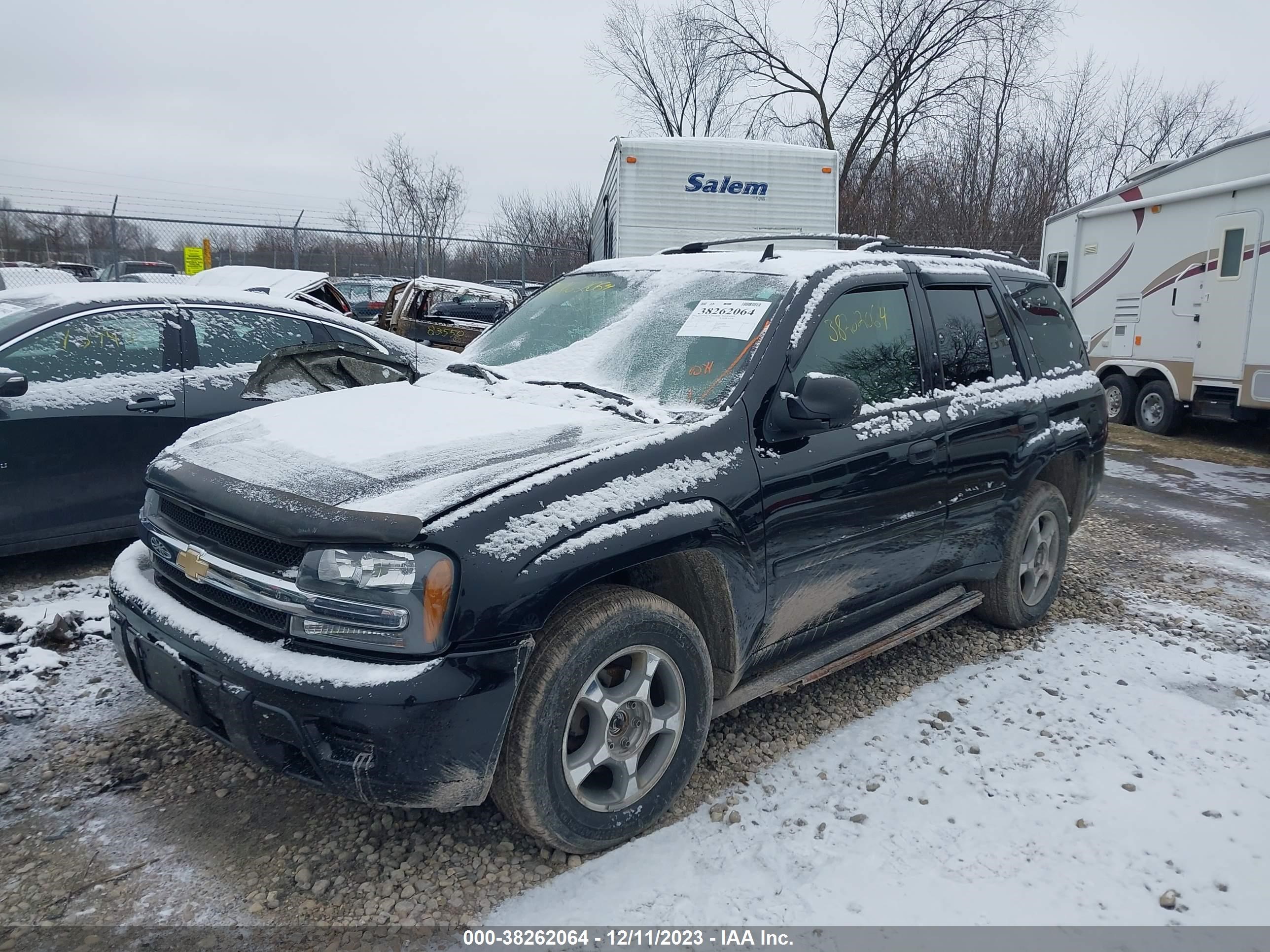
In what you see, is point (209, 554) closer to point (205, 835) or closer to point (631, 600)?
point (205, 835)

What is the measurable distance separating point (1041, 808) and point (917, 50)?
26.0 meters

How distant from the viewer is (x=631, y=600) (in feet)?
8.79

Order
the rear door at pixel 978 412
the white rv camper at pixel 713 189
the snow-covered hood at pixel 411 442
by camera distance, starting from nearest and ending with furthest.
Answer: the snow-covered hood at pixel 411 442
the rear door at pixel 978 412
the white rv camper at pixel 713 189

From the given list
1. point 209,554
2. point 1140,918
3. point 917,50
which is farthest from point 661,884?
point 917,50

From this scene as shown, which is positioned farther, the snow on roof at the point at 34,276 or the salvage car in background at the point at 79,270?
the salvage car in background at the point at 79,270

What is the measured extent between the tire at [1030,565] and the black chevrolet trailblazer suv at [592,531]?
0.66 feet

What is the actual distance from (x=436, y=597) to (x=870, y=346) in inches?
85.0

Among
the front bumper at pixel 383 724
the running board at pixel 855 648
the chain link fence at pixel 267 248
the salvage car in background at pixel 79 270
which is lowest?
the running board at pixel 855 648

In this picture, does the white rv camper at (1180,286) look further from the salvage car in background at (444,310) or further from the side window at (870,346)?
the salvage car in background at (444,310)

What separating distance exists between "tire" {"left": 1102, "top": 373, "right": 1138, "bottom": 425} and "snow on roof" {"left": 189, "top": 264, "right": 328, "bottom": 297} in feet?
35.1

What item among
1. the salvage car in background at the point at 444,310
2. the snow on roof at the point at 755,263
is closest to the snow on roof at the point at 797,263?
the snow on roof at the point at 755,263

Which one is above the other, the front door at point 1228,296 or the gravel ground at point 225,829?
the front door at point 1228,296

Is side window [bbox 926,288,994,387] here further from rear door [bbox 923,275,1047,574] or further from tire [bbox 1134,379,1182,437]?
tire [bbox 1134,379,1182,437]

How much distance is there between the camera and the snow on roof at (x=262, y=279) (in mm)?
11148
